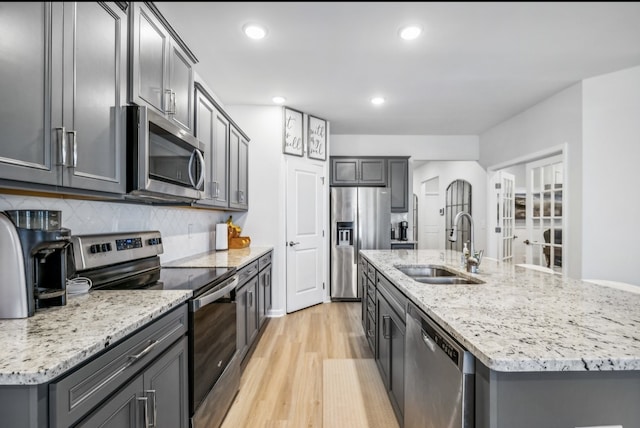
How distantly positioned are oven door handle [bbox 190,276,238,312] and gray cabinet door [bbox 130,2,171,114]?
93cm

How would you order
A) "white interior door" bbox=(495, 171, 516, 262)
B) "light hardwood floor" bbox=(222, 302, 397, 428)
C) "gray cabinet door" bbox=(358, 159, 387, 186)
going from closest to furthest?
"light hardwood floor" bbox=(222, 302, 397, 428)
"white interior door" bbox=(495, 171, 516, 262)
"gray cabinet door" bbox=(358, 159, 387, 186)

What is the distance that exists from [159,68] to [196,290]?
3.76 feet

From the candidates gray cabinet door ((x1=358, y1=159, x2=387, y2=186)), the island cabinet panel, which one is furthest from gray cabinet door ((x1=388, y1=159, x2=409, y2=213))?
the island cabinet panel

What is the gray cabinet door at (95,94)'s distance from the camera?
44.2 inches

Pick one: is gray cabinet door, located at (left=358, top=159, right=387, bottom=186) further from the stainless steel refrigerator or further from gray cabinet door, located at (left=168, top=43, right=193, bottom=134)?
gray cabinet door, located at (left=168, top=43, right=193, bottom=134)

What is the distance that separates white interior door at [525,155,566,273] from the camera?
361 centimetres

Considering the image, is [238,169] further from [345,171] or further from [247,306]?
[345,171]

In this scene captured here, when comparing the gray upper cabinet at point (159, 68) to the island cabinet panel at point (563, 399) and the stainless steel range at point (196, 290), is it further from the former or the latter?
the island cabinet panel at point (563, 399)

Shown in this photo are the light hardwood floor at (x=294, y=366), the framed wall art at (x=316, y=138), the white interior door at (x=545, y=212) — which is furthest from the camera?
the framed wall art at (x=316, y=138)

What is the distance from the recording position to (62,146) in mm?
1078

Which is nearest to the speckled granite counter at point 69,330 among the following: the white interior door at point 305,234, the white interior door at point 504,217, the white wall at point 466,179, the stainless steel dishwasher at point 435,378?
the stainless steel dishwasher at point 435,378

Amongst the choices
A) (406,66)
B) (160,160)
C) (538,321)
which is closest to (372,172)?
(406,66)

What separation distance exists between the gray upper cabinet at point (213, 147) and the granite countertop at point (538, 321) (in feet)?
5.18

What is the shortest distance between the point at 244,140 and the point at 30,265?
2679 millimetres
